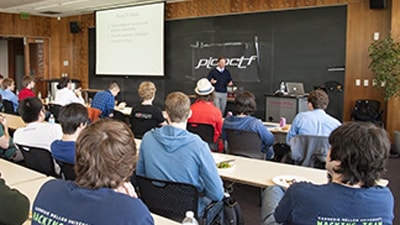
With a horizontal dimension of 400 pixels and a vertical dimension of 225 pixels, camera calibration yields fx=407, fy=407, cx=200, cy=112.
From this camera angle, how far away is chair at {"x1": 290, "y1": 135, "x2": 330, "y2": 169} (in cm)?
355

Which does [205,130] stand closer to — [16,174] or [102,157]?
[16,174]

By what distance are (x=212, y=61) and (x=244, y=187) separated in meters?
5.09

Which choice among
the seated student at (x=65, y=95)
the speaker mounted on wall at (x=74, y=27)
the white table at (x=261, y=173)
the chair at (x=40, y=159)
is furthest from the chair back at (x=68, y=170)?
the speaker mounted on wall at (x=74, y=27)

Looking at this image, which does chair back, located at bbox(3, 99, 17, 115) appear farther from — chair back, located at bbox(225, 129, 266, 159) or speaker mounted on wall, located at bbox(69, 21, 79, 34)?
speaker mounted on wall, located at bbox(69, 21, 79, 34)

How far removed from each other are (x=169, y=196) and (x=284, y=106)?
5.78m

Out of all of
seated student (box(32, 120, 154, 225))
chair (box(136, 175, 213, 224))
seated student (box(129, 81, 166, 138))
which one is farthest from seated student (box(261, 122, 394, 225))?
seated student (box(129, 81, 166, 138))

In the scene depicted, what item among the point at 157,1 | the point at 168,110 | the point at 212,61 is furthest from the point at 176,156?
the point at 157,1

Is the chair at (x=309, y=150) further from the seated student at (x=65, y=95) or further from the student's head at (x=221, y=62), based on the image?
the student's head at (x=221, y=62)

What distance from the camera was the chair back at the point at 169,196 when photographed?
2.27 meters

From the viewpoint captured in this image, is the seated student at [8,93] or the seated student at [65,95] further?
the seated student at [8,93]

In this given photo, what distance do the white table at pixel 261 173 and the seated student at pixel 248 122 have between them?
885 mm

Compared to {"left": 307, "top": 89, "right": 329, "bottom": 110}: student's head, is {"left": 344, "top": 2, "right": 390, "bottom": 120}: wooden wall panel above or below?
above

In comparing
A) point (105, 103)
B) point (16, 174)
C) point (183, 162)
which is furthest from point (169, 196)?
point (105, 103)

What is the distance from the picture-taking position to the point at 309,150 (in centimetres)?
359
